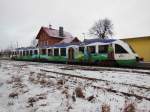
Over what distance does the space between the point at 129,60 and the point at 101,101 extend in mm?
11759

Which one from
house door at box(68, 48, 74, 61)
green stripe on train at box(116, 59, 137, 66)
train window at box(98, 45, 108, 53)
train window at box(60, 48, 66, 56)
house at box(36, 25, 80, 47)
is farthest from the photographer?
house at box(36, 25, 80, 47)

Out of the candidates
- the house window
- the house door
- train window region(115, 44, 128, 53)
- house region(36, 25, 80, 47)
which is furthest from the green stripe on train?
house region(36, 25, 80, 47)

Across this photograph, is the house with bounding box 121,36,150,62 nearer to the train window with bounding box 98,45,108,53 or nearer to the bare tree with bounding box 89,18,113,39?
the train window with bounding box 98,45,108,53

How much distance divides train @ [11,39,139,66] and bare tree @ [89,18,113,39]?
38401mm

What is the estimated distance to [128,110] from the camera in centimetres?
499

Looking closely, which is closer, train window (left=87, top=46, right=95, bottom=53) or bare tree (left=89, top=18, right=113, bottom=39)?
train window (left=87, top=46, right=95, bottom=53)

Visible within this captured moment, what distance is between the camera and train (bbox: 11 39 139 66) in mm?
17203

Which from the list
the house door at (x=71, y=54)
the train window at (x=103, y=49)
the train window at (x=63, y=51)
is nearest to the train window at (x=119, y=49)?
the train window at (x=103, y=49)

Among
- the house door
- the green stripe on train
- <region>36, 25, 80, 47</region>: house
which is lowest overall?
the green stripe on train

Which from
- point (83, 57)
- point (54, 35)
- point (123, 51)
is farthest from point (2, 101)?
point (54, 35)

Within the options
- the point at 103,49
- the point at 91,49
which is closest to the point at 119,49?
the point at 103,49

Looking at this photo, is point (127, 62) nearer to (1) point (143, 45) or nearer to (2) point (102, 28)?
(1) point (143, 45)

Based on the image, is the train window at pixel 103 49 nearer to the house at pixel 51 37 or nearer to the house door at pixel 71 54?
the house door at pixel 71 54

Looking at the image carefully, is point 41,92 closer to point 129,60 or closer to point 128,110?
point 128,110
